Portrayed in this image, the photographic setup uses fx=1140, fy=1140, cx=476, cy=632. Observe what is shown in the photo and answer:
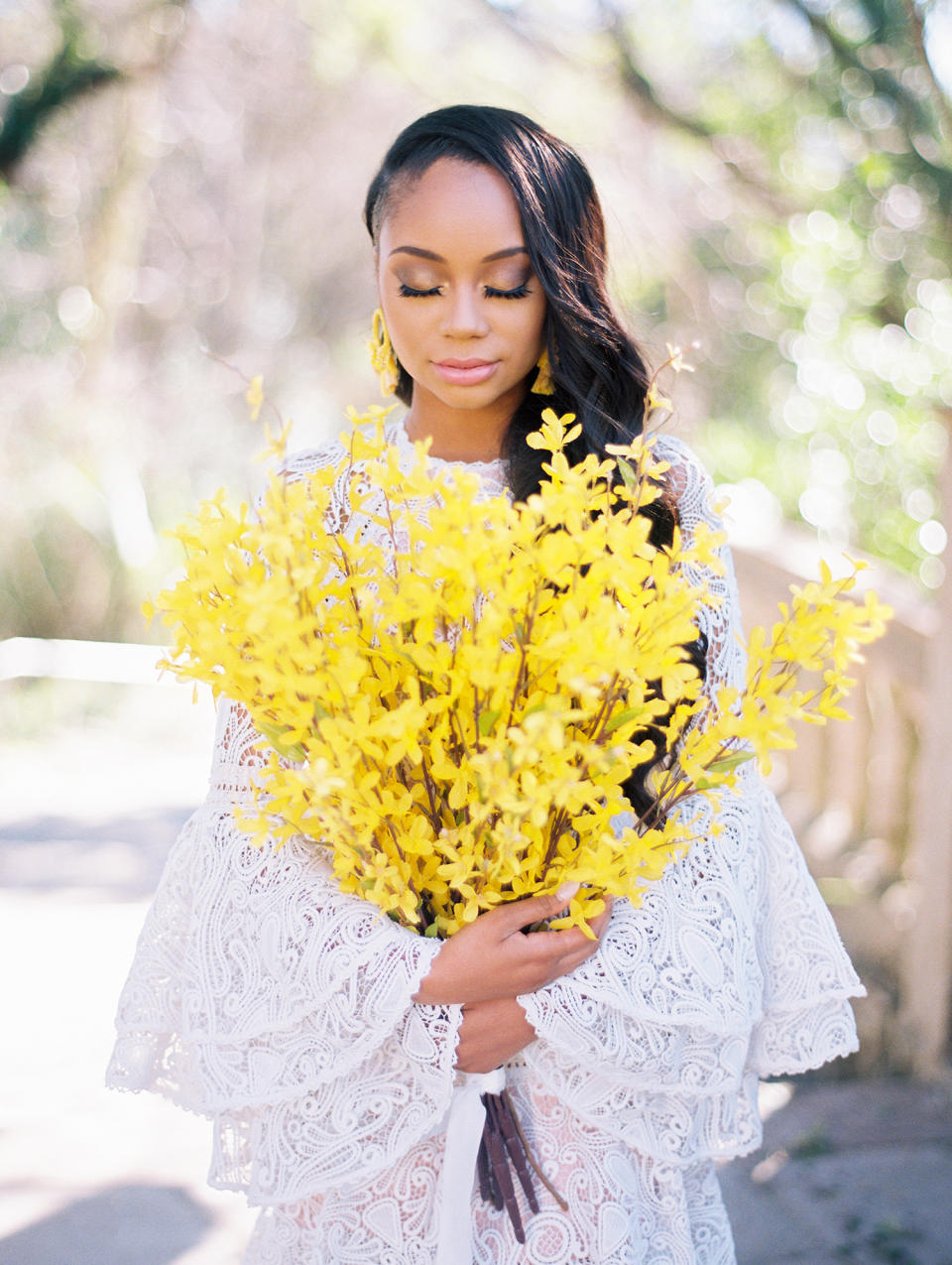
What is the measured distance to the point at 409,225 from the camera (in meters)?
1.48

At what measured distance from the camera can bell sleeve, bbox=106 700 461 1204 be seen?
1.32m

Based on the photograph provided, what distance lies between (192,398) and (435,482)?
1111cm

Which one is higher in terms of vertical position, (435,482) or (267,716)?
(435,482)

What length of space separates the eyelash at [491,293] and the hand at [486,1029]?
890 mm

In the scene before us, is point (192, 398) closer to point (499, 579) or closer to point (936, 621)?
point (936, 621)

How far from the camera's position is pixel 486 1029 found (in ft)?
4.42

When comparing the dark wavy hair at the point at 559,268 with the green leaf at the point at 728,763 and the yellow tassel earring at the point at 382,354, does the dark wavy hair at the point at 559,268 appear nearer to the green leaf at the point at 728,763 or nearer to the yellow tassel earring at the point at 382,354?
the yellow tassel earring at the point at 382,354

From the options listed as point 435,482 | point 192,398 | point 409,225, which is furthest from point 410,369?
point 192,398

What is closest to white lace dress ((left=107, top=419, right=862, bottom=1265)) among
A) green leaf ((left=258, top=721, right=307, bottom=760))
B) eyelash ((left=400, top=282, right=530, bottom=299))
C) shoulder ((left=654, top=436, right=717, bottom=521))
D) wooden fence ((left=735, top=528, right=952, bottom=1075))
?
shoulder ((left=654, top=436, right=717, bottom=521))

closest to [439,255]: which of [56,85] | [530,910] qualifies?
[530,910]

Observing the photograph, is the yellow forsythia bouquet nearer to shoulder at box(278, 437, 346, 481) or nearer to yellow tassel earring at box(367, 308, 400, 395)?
shoulder at box(278, 437, 346, 481)

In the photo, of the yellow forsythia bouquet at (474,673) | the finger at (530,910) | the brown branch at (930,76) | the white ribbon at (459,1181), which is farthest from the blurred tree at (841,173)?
the white ribbon at (459,1181)

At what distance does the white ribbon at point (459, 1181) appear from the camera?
133cm

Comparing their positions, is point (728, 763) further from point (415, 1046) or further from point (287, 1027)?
point (287, 1027)
